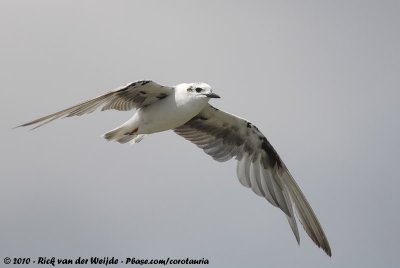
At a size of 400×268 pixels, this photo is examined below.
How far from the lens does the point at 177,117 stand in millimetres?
15141

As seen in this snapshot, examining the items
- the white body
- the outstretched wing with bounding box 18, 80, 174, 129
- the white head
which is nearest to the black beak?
the white head

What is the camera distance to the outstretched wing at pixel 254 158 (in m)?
17.0

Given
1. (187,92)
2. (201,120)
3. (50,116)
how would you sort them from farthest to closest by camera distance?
(201,120), (187,92), (50,116)

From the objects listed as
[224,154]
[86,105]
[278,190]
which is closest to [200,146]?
[224,154]

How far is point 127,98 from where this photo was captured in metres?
15.4

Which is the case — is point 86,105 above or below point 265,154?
above

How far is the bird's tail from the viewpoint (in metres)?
15.8

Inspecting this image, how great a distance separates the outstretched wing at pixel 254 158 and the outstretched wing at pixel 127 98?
5.54 feet

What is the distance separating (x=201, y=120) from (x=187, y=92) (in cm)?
207

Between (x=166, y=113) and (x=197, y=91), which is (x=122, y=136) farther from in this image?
(x=197, y=91)

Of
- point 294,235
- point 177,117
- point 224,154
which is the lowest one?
point 294,235

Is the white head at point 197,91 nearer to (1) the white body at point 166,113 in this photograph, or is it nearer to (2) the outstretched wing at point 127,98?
(1) the white body at point 166,113

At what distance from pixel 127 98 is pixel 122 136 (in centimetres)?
101

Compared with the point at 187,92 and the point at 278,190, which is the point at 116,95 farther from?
the point at 278,190
